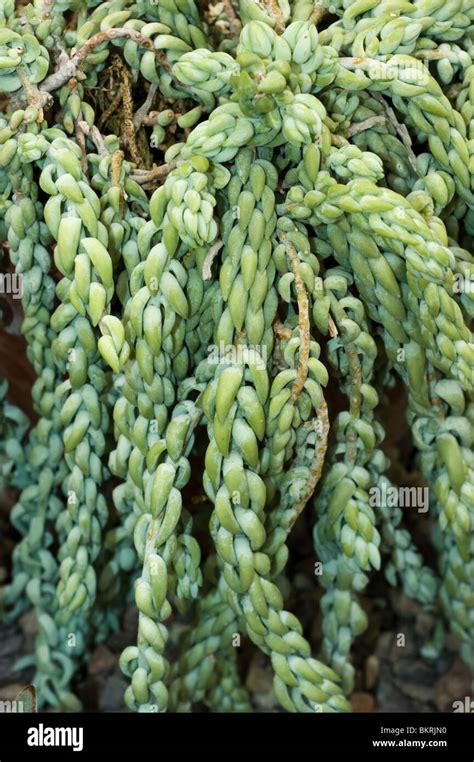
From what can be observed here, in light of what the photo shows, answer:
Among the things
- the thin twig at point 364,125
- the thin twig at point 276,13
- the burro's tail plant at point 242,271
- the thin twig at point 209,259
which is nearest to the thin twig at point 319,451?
the burro's tail plant at point 242,271

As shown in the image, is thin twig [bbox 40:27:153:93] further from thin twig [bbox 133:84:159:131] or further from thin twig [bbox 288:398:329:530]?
thin twig [bbox 288:398:329:530]

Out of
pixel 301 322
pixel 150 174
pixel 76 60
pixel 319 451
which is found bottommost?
pixel 319 451

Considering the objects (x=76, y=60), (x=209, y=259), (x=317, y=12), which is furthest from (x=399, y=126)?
(x=76, y=60)

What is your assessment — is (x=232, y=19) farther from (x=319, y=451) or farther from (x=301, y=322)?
(x=319, y=451)

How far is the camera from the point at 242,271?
908mm

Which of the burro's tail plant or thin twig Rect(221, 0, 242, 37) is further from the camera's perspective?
thin twig Rect(221, 0, 242, 37)

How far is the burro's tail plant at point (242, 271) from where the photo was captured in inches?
35.1

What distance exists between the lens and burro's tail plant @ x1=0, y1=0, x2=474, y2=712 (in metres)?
0.89

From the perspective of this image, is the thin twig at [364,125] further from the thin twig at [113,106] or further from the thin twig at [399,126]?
the thin twig at [113,106]

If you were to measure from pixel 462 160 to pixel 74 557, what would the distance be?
63 centimetres

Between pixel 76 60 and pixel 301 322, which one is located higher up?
pixel 76 60

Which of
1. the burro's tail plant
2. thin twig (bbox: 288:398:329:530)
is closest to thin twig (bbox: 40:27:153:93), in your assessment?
the burro's tail plant
